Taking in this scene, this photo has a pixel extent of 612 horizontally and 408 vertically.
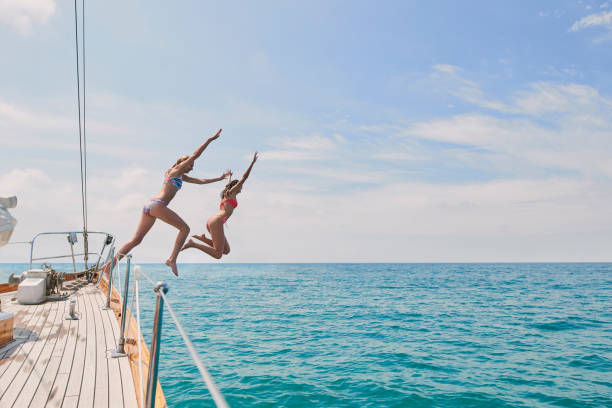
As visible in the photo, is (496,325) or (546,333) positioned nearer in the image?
(546,333)

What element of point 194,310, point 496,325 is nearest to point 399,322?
point 496,325

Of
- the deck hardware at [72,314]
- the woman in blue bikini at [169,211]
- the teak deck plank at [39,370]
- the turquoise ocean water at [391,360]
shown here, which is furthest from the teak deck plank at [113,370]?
the turquoise ocean water at [391,360]

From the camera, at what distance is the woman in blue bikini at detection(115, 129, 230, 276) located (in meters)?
4.98

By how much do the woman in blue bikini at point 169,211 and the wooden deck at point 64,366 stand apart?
139cm

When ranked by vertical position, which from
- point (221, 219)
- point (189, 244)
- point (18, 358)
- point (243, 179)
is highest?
point (243, 179)

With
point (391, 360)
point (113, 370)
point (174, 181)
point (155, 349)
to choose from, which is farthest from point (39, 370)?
point (391, 360)

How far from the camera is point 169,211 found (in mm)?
5062

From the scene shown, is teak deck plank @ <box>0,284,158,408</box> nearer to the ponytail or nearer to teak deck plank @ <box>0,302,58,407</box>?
teak deck plank @ <box>0,302,58,407</box>

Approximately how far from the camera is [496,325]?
58.6 feet

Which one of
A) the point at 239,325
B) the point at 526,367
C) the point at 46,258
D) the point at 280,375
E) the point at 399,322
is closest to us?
the point at 280,375

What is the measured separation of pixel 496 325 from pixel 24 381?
760 inches

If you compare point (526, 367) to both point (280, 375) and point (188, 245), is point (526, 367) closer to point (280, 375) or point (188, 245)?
point (280, 375)

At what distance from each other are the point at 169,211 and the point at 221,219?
732 mm

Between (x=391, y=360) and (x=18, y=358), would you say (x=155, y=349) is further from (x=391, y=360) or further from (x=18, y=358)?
(x=391, y=360)
